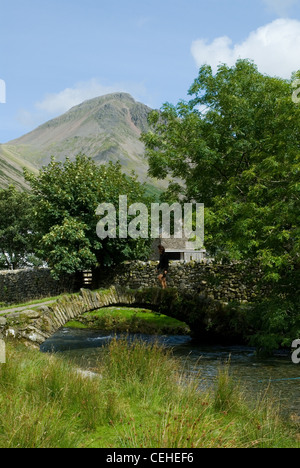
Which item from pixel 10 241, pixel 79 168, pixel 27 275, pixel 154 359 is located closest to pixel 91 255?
pixel 79 168

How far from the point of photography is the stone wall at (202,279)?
1953cm

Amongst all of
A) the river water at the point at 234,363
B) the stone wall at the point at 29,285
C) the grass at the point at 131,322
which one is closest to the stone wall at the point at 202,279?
the grass at the point at 131,322

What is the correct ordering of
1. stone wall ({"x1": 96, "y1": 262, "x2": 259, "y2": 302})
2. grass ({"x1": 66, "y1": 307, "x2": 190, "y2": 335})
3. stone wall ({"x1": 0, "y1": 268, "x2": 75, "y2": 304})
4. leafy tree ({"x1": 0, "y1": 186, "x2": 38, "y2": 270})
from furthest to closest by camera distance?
leafy tree ({"x1": 0, "y1": 186, "x2": 38, "y2": 270}) → stone wall ({"x1": 0, "y1": 268, "x2": 75, "y2": 304}) → grass ({"x1": 66, "y1": 307, "x2": 190, "y2": 335}) → stone wall ({"x1": 96, "y1": 262, "x2": 259, "y2": 302})

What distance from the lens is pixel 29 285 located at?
1148 inches

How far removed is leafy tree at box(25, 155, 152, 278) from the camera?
2141 centimetres

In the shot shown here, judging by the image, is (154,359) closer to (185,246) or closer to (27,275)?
(27,275)

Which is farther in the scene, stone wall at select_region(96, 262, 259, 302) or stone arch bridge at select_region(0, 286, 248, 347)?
stone wall at select_region(96, 262, 259, 302)

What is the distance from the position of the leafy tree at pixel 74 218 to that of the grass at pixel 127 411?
13.8 m

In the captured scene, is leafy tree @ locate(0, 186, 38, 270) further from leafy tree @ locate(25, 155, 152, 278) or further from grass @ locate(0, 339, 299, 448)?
grass @ locate(0, 339, 299, 448)

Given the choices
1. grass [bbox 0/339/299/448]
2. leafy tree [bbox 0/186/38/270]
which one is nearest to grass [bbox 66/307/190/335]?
grass [bbox 0/339/299/448]

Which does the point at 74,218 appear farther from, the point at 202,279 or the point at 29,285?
the point at 29,285

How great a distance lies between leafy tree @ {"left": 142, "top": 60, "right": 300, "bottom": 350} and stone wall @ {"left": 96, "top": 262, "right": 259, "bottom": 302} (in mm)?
1605

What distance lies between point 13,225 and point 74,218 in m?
23.9

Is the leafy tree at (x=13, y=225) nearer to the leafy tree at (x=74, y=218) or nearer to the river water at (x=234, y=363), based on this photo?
the leafy tree at (x=74, y=218)
